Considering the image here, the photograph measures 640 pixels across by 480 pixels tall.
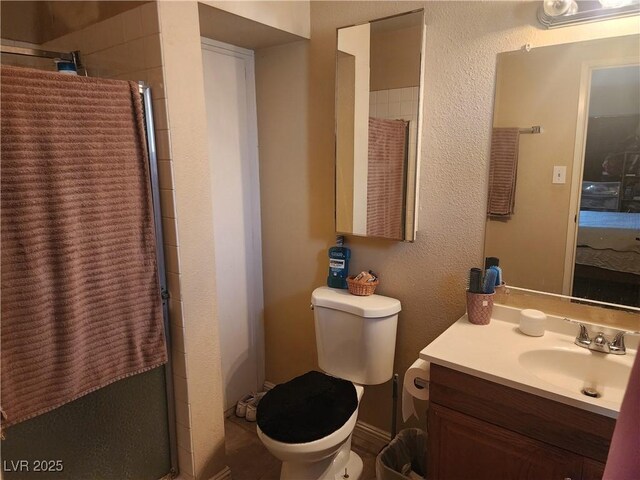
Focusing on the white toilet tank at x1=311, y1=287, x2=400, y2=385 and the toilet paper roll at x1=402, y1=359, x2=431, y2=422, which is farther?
the white toilet tank at x1=311, y1=287, x2=400, y2=385

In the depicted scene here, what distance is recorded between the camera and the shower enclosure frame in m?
1.42

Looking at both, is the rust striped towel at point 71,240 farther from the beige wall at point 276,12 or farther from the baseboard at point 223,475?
the baseboard at point 223,475

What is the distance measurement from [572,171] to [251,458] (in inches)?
72.8

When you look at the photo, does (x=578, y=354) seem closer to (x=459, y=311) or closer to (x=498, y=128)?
(x=459, y=311)

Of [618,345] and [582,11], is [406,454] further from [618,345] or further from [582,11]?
[582,11]

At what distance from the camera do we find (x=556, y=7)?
4.30 feet

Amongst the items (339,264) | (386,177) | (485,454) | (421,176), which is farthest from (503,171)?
(485,454)

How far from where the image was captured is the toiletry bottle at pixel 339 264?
1944mm

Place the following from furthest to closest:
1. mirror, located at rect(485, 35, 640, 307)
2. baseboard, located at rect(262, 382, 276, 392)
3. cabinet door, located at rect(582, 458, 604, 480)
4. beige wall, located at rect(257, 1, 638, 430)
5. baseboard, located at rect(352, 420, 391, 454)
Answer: baseboard, located at rect(262, 382, 276, 392)
baseboard, located at rect(352, 420, 391, 454)
beige wall, located at rect(257, 1, 638, 430)
mirror, located at rect(485, 35, 640, 307)
cabinet door, located at rect(582, 458, 604, 480)

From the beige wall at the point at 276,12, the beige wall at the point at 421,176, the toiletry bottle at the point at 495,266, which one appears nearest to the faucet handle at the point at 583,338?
the toiletry bottle at the point at 495,266

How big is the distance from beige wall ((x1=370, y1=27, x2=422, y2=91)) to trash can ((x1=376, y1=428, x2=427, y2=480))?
4.81 ft

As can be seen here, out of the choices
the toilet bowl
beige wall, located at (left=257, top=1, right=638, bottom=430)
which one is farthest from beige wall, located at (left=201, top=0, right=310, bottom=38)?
the toilet bowl

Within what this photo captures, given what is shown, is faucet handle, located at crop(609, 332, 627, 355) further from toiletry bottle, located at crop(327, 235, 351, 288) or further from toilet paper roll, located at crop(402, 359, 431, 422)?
toiletry bottle, located at crop(327, 235, 351, 288)

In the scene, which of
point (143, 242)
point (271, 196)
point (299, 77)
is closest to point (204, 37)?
point (299, 77)
